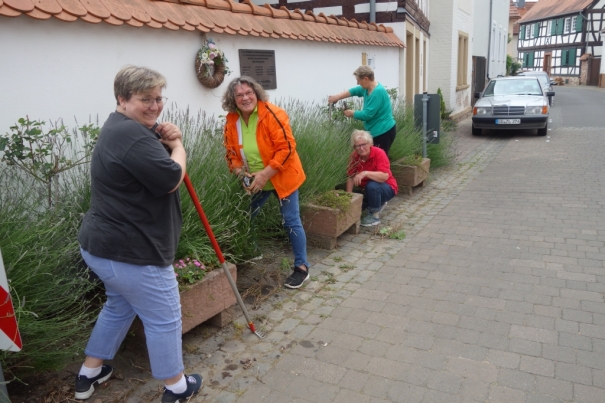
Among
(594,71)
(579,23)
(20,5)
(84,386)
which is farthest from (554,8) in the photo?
(84,386)

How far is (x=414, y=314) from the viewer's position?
3.95 m

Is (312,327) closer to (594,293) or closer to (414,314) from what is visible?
(414,314)

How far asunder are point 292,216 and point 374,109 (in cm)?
266

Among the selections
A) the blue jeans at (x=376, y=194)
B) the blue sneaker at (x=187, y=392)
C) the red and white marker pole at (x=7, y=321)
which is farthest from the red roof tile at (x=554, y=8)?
the red and white marker pole at (x=7, y=321)

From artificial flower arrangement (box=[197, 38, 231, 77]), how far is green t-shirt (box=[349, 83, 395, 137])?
178 centimetres

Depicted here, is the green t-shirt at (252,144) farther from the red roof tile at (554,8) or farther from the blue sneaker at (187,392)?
the red roof tile at (554,8)

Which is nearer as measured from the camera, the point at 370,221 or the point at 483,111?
the point at 370,221

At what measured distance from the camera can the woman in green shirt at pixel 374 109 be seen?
6.44 metres

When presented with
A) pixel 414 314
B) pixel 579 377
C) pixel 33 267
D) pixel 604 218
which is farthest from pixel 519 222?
pixel 33 267

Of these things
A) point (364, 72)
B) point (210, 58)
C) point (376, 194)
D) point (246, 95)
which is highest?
point (210, 58)

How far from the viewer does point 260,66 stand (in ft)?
21.7

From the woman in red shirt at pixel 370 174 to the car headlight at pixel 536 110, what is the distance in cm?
928

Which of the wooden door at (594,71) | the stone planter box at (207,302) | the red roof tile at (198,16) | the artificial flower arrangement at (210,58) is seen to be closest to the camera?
the stone planter box at (207,302)

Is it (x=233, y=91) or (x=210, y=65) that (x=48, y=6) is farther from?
(x=210, y=65)
